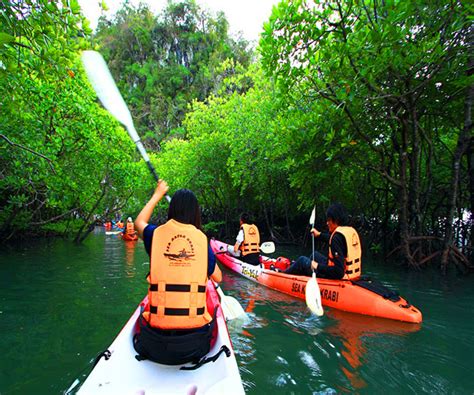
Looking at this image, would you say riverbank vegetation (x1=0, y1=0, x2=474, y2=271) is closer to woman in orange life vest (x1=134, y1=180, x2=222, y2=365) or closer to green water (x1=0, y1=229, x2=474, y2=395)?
woman in orange life vest (x1=134, y1=180, x2=222, y2=365)

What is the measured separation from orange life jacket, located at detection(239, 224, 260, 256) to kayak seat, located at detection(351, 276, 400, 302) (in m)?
3.43

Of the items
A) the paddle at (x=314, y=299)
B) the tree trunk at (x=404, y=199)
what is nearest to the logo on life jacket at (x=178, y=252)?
the paddle at (x=314, y=299)

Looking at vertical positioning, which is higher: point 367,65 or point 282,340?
point 367,65

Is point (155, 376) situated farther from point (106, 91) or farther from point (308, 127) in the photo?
point (308, 127)

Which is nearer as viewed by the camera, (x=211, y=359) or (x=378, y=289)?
(x=211, y=359)

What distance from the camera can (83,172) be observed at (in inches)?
406

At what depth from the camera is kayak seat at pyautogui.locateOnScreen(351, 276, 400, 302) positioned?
4.87 m

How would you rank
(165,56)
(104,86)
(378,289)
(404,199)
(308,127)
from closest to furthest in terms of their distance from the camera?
(104,86)
(378,289)
(308,127)
(404,199)
(165,56)

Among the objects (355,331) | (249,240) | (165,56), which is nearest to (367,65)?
(355,331)

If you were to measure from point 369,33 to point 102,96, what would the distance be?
4.04m

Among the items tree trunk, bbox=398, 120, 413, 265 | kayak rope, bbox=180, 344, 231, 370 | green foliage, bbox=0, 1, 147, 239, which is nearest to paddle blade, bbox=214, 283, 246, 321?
kayak rope, bbox=180, 344, 231, 370

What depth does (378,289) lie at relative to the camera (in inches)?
197

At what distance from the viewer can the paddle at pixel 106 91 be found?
3.83 metres

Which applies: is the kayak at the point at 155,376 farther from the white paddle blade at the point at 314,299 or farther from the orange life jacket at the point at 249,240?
the orange life jacket at the point at 249,240
